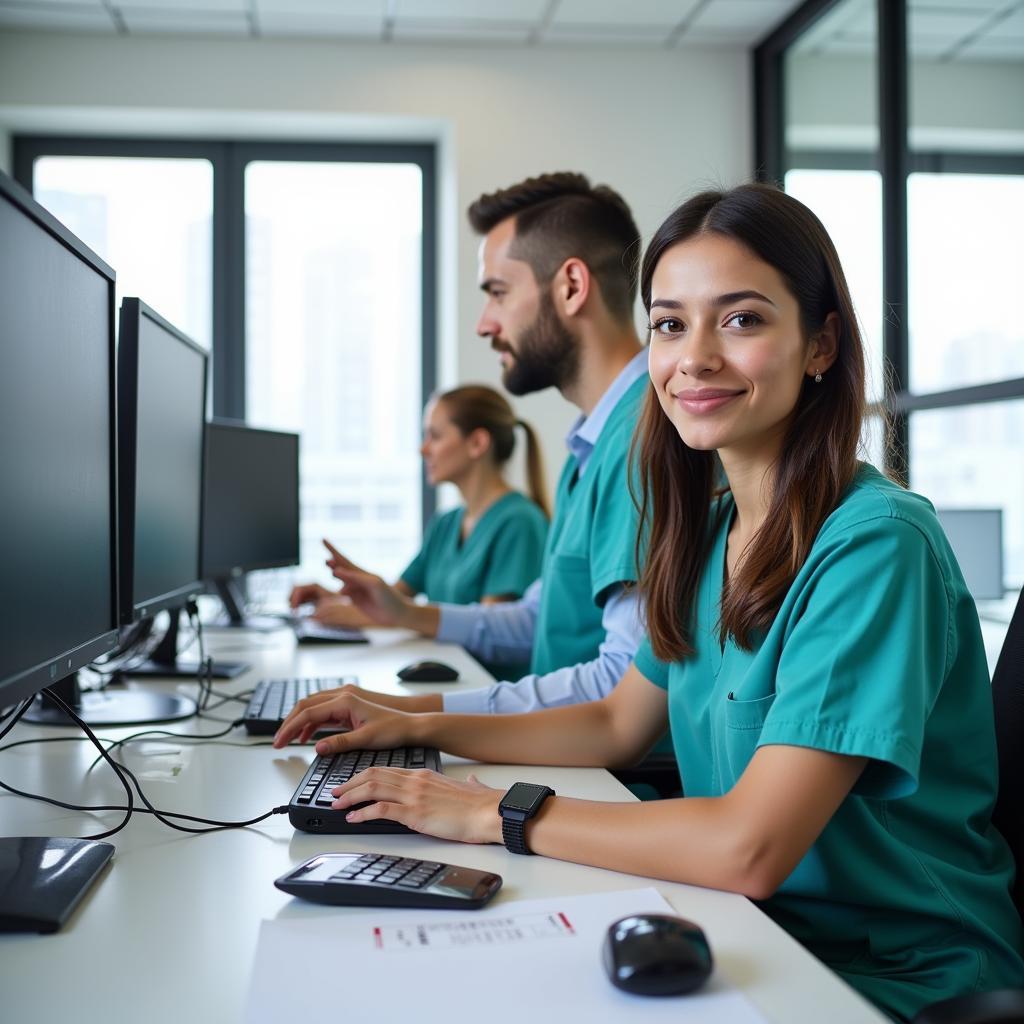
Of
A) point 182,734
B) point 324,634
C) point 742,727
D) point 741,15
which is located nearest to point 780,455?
point 742,727

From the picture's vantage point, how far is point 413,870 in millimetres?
771

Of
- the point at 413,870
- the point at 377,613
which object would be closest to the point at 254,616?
the point at 377,613

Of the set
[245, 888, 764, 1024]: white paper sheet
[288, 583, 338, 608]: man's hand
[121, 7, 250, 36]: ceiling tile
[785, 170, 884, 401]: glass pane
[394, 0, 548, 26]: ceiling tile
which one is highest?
[394, 0, 548, 26]: ceiling tile

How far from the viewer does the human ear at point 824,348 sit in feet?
3.42

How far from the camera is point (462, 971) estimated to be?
65 centimetres

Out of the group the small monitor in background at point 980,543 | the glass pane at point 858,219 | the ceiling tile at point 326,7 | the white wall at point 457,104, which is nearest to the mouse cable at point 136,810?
the small monitor in background at point 980,543

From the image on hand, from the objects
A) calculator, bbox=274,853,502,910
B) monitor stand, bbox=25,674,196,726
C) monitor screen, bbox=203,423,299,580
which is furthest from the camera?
monitor screen, bbox=203,423,299,580

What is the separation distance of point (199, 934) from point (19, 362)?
1.45 ft

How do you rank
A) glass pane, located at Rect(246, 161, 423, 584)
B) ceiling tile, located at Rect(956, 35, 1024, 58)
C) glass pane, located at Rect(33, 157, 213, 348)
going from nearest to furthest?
1. ceiling tile, located at Rect(956, 35, 1024, 58)
2. glass pane, located at Rect(33, 157, 213, 348)
3. glass pane, located at Rect(246, 161, 423, 584)

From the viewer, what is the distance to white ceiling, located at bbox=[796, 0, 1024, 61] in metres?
2.56

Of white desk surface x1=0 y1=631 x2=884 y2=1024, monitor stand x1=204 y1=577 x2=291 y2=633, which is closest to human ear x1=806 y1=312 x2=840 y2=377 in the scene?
white desk surface x1=0 y1=631 x2=884 y2=1024

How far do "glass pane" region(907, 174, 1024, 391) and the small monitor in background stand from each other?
0.36 m

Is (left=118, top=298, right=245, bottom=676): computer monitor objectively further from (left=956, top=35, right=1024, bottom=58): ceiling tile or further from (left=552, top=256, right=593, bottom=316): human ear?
(left=956, top=35, right=1024, bottom=58): ceiling tile

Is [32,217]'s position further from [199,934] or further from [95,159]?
[95,159]
